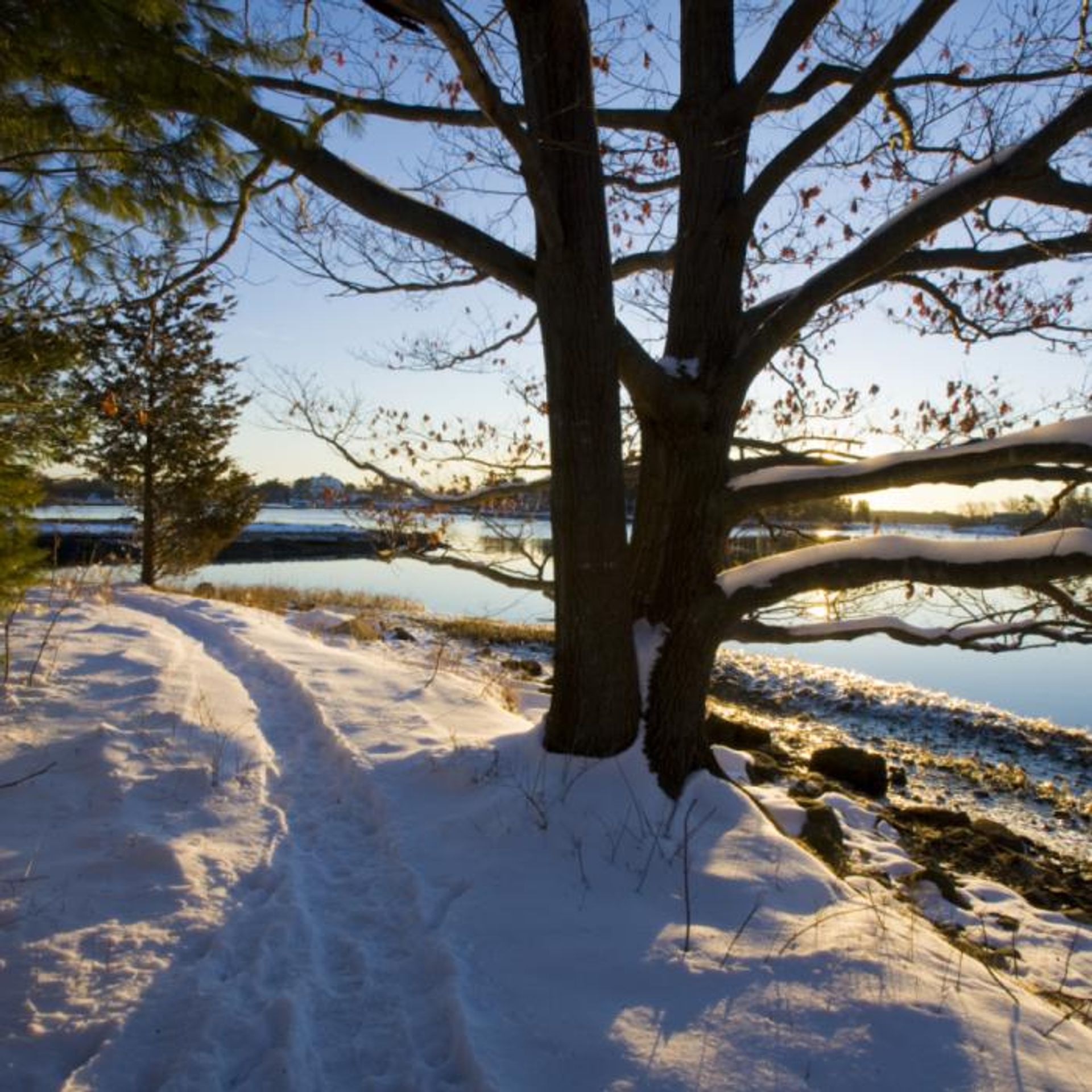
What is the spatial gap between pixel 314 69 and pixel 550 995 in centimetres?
485

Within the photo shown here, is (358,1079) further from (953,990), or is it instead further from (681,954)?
(953,990)

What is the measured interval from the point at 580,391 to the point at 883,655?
57.1 feet

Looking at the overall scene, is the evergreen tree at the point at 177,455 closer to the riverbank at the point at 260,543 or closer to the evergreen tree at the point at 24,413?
the riverbank at the point at 260,543

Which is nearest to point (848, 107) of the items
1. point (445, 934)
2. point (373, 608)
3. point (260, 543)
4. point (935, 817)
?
point (445, 934)

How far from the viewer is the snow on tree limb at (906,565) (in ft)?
11.2

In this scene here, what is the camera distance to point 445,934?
259 cm

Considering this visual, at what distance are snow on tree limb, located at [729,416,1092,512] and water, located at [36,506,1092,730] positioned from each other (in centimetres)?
227

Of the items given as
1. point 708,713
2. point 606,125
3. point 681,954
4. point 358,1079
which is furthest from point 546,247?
point 708,713

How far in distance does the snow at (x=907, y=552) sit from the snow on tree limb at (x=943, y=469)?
31cm

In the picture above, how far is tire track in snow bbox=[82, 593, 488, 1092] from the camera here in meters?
1.93

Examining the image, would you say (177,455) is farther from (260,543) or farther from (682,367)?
(260,543)

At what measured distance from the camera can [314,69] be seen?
4.03 m

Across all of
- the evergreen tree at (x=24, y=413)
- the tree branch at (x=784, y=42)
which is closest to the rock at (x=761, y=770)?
the tree branch at (x=784, y=42)

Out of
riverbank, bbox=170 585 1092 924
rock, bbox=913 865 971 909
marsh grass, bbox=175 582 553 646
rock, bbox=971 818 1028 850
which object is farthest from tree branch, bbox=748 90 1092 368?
marsh grass, bbox=175 582 553 646
